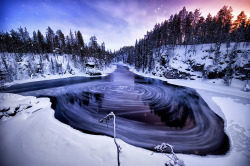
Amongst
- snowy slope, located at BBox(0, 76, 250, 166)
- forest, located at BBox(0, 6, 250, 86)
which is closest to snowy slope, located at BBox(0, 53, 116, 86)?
forest, located at BBox(0, 6, 250, 86)

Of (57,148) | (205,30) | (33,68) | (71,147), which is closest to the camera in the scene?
(57,148)

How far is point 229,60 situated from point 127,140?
32.6 metres

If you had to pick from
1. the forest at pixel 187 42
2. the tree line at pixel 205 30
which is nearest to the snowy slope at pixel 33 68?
the forest at pixel 187 42

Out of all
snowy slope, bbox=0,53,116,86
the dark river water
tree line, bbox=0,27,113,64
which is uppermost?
tree line, bbox=0,27,113,64

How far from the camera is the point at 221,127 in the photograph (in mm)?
7605

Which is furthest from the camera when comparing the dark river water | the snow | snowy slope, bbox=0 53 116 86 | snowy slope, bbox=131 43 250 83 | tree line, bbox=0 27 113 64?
tree line, bbox=0 27 113 64

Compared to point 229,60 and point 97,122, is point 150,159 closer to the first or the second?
point 97,122

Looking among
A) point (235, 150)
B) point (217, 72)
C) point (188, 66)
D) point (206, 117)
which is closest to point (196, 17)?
point (188, 66)

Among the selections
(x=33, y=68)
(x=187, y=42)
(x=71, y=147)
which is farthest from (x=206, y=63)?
(x=33, y=68)

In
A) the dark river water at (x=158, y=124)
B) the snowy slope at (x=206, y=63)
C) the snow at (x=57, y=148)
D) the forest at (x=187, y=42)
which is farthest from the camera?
the forest at (x=187, y=42)

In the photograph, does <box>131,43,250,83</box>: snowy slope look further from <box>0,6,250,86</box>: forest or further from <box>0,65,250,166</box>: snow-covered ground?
<box>0,65,250,166</box>: snow-covered ground

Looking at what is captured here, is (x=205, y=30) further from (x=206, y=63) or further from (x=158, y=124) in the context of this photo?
(x=158, y=124)

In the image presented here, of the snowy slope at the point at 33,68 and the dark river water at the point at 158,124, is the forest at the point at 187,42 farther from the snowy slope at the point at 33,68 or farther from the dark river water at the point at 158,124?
the dark river water at the point at 158,124

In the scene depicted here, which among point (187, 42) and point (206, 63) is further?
point (187, 42)
